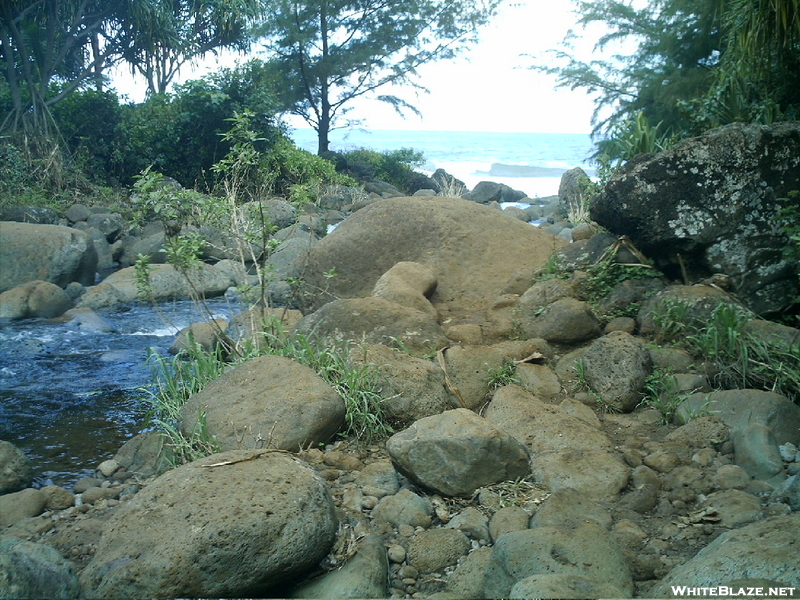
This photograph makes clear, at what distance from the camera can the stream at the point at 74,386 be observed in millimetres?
5121

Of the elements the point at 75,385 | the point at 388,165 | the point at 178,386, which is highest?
the point at 388,165

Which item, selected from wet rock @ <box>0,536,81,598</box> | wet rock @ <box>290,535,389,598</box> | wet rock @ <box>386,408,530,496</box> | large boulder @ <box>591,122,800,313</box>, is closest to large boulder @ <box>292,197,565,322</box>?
large boulder @ <box>591,122,800,313</box>

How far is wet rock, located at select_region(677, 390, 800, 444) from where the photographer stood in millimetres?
4133

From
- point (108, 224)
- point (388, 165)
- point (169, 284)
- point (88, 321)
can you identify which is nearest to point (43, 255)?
point (169, 284)

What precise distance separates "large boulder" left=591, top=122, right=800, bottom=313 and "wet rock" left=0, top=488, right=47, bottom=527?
15.0 feet

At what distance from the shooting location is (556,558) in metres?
3.00

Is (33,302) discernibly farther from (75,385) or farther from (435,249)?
(435,249)

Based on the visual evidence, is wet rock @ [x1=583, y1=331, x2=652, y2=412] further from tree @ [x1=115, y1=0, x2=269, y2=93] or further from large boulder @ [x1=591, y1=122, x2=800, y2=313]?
Result: tree @ [x1=115, y1=0, x2=269, y2=93]

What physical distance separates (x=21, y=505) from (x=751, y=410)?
4.09m

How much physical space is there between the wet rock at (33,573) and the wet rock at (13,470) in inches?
59.8

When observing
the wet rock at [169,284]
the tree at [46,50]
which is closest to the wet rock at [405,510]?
the wet rock at [169,284]

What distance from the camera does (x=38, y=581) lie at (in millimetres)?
2746

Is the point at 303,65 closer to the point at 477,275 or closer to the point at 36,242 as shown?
the point at 36,242

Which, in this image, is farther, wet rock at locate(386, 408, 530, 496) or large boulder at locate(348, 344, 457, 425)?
large boulder at locate(348, 344, 457, 425)
